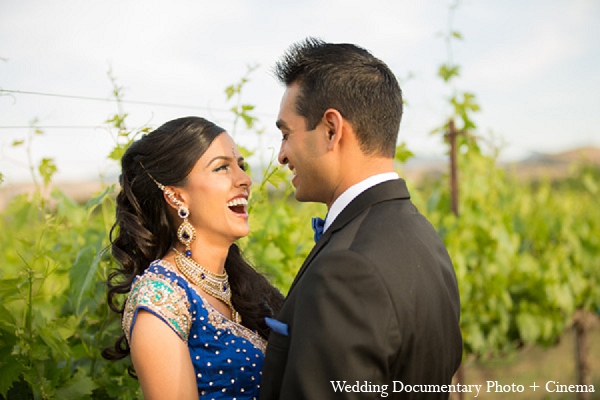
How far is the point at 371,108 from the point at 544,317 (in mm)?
5826

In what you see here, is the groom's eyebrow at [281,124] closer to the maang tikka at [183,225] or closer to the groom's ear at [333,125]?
the groom's ear at [333,125]

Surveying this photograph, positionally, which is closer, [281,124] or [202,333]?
[281,124]

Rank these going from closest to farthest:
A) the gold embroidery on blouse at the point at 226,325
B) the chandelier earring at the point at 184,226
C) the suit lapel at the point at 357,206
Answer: the suit lapel at the point at 357,206 < the gold embroidery on blouse at the point at 226,325 < the chandelier earring at the point at 184,226

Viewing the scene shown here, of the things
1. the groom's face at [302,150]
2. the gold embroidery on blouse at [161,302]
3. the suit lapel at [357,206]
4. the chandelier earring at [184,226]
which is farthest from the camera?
the chandelier earring at [184,226]

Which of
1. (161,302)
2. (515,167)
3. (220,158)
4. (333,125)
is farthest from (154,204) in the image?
(515,167)

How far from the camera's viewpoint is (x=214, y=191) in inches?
107

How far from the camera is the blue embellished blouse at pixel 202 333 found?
248 centimetres

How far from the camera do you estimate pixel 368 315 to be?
72.9 inches

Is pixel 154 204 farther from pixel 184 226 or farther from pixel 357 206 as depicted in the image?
pixel 357 206

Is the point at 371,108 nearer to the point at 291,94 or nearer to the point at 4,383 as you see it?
the point at 291,94

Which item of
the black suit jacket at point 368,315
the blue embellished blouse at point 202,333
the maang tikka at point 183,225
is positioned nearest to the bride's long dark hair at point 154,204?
the maang tikka at point 183,225

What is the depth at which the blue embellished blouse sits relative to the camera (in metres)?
2.48

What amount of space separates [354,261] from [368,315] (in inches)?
6.4

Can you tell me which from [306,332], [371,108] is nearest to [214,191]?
[371,108]
